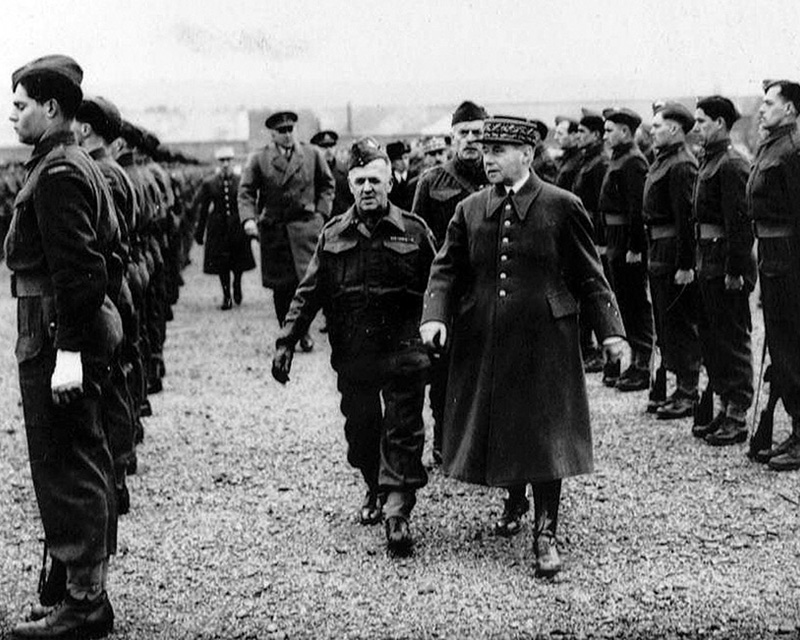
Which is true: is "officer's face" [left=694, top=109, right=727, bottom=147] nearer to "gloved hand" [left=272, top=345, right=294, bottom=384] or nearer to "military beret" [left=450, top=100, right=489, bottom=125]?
"military beret" [left=450, top=100, right=489, bottom=125]

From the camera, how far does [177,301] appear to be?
16.8 m

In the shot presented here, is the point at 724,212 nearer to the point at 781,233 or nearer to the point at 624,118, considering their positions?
the point at 781,233

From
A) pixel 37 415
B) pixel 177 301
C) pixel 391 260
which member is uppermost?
pixel 391 260

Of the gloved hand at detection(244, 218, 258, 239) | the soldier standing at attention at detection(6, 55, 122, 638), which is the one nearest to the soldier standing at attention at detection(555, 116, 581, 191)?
the gloved hand at detection(244, 218, 258, 239)

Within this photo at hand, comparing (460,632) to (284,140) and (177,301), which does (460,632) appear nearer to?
(284,140)

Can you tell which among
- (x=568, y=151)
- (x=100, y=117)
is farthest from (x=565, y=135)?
(x=100, y=117)

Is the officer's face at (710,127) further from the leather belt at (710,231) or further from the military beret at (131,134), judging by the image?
the military beret at (131,134)

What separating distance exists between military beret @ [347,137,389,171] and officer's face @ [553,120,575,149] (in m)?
5.83

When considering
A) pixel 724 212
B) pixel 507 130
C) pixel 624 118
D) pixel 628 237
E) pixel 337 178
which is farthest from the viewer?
pixel 337 178

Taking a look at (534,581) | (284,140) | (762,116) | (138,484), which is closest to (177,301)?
(284,140)

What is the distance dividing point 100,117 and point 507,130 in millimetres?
2435

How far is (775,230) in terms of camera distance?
701 centimetres

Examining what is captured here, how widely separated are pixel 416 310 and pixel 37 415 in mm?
2076

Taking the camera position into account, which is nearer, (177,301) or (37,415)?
(37,415)
